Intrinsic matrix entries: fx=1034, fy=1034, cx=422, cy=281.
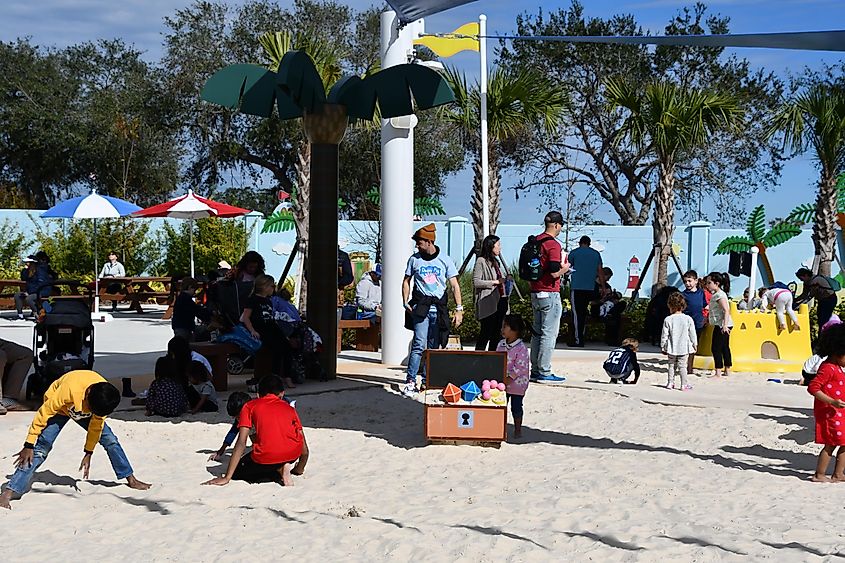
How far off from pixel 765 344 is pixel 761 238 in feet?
46.0

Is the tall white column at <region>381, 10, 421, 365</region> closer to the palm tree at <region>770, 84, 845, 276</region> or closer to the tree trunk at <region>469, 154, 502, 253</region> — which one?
the tree trunk at <region>469, 154, 502, 253</region>

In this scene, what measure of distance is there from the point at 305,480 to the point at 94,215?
13.0 meters

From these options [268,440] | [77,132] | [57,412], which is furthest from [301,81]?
[77,132]

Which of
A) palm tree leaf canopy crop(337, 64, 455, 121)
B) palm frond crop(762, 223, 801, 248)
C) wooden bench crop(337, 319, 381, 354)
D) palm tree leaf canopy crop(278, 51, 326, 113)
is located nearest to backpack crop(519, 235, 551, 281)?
palm tree leaf canopy crop(337, 64, 455, 121)

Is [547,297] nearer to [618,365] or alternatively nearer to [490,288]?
[490,288]

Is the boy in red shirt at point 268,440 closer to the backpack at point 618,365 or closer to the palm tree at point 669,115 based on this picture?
the backpack at point 618,365

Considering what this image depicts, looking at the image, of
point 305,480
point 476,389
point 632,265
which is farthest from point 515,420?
point 632,265

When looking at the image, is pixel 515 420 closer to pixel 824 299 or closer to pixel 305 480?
pixel 305 480

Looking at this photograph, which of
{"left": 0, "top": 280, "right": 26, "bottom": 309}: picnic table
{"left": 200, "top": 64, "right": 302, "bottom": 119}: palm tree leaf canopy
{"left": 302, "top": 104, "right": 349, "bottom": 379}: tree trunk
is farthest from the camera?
{"left": 0, "top": 280, "right": 26, "bottom": 309}: picnic table

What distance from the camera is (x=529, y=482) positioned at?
693cm

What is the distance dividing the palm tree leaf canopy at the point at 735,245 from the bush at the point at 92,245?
14.6 metres

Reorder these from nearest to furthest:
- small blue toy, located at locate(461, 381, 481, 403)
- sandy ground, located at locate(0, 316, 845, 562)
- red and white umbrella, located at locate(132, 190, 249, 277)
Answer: sandy ground, located at locate(0, 316, 845, 562)
small blue toy, located at locate(461, 381, 481, 403)
red and white umbrella, located at locate(132, 190, 249, 277)

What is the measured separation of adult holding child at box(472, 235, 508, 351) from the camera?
11414 mm

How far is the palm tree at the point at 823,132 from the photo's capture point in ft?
66.8
